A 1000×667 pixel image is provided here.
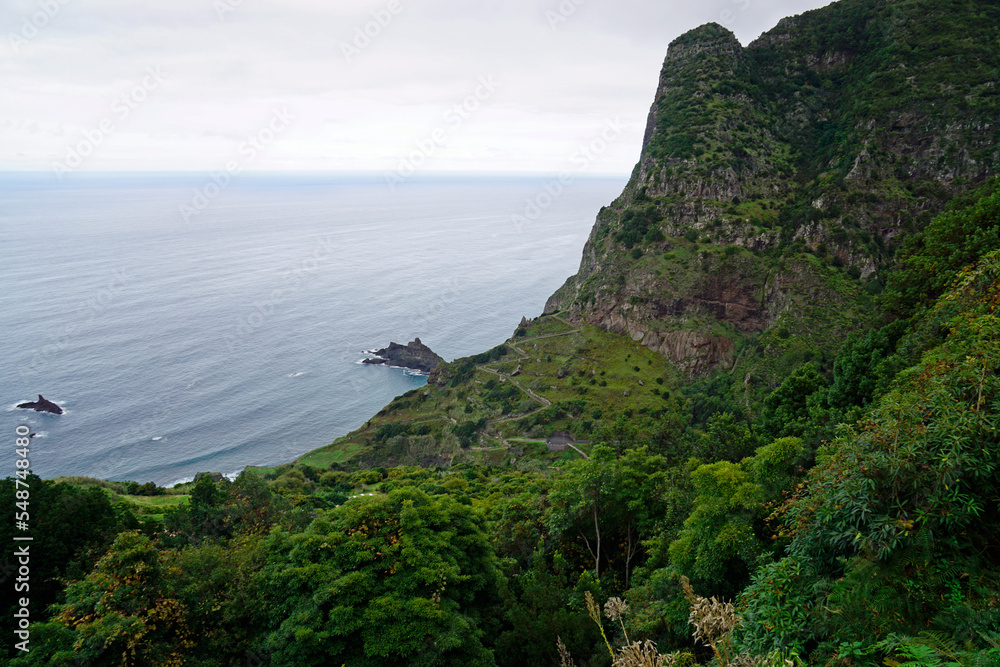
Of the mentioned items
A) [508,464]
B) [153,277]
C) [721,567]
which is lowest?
[508,464]

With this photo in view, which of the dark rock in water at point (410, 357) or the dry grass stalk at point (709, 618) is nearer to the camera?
the dry grass stalk at point (709, 618)

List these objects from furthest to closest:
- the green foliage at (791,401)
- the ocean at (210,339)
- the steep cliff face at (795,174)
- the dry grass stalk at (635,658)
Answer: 1. the ocean at (210,339)
2. the steep cliff face at (795,174)
3. the green foliage at (791,401)
4. the dry grass stalk at (635,658)

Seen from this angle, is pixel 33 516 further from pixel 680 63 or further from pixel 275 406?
pixel 680 63

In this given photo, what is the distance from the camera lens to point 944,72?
79312 mm

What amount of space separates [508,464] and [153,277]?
137196mm

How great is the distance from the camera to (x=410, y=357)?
11319 cm

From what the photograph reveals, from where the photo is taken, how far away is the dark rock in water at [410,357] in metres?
113

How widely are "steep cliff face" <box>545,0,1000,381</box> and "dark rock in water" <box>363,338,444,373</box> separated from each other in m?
33.3

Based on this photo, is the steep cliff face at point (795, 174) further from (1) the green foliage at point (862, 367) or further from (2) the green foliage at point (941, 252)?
(1) the green foliage at point (862, 367)

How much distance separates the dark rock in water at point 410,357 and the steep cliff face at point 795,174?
3329cm

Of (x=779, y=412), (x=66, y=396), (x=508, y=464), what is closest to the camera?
(x=779, y=412)

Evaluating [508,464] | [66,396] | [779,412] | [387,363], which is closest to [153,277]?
[66,396]

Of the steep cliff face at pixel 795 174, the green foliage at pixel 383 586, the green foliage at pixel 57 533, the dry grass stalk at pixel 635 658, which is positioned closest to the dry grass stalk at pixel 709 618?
the dry grass stalk at pixel 635 658

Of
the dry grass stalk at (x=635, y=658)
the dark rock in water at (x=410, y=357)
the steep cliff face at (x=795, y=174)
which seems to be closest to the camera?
the dry grass stalk at (x=635, y=658)
